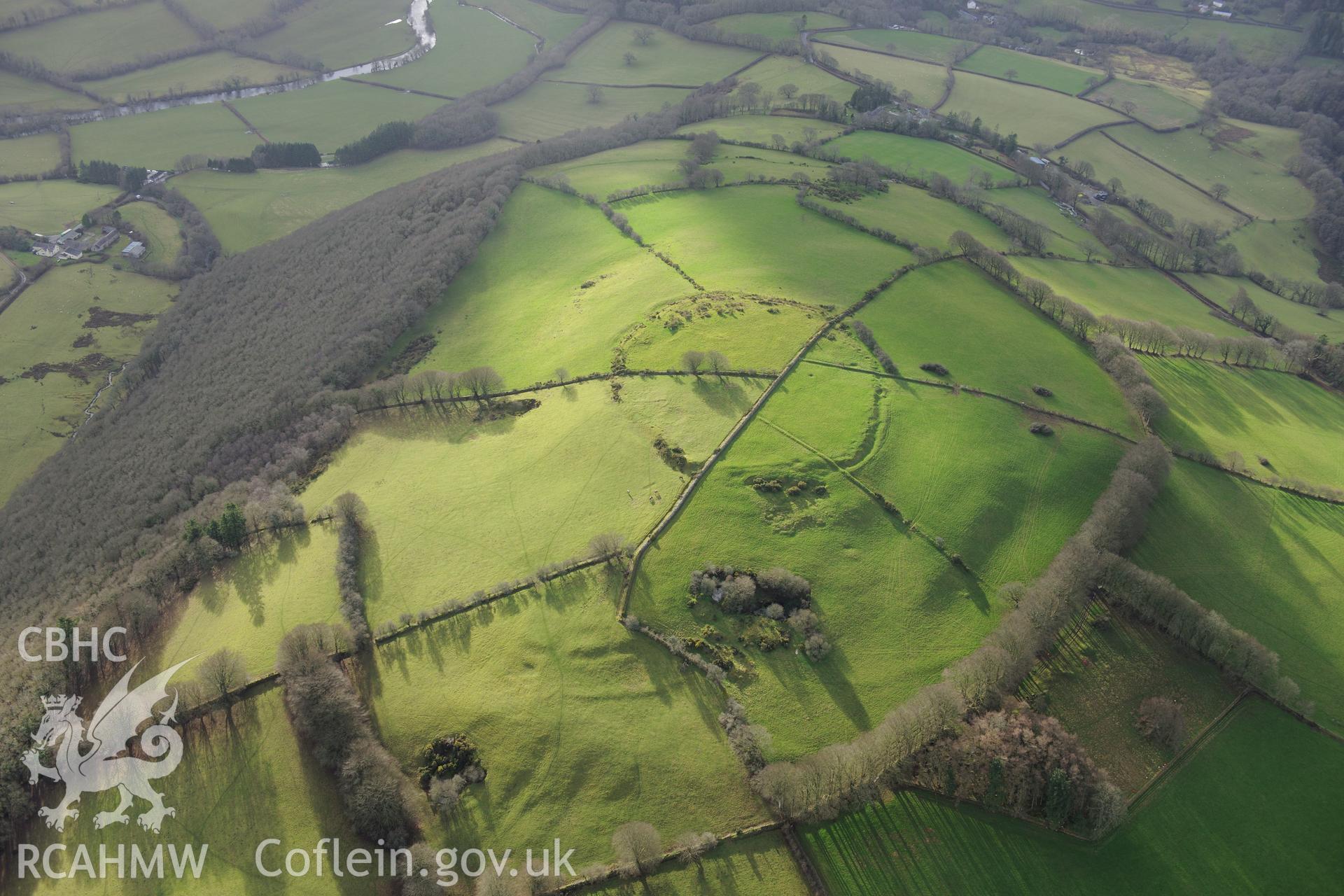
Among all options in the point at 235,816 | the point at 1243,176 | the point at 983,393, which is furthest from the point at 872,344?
the point at 1243,176

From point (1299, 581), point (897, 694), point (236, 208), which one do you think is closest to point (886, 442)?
point (897, 694)

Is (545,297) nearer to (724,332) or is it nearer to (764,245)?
(724,332)

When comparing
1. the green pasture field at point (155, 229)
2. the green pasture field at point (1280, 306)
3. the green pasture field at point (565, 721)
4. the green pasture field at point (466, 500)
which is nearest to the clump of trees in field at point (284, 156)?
the green pasture field at point (155, 229)

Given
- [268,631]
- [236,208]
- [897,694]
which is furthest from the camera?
[236,208]

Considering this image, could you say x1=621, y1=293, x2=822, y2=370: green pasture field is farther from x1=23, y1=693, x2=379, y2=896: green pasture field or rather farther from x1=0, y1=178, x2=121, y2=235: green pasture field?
x1=0, y1=178, x2=121, y2=235: green pasture field

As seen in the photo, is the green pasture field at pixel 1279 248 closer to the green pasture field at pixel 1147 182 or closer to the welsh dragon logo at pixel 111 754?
the green pasture field at pixel 1147 182

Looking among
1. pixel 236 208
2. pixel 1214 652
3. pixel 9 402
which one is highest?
pixel 1214 652

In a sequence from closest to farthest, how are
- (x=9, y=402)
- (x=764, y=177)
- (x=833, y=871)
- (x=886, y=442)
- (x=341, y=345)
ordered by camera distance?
(x=833, y=871) < (x=886, y=442) < (x=341, y=345) < (x=9, y=402) < (x=764, y=177)

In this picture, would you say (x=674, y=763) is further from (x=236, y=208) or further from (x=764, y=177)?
(x=236, y=208)
